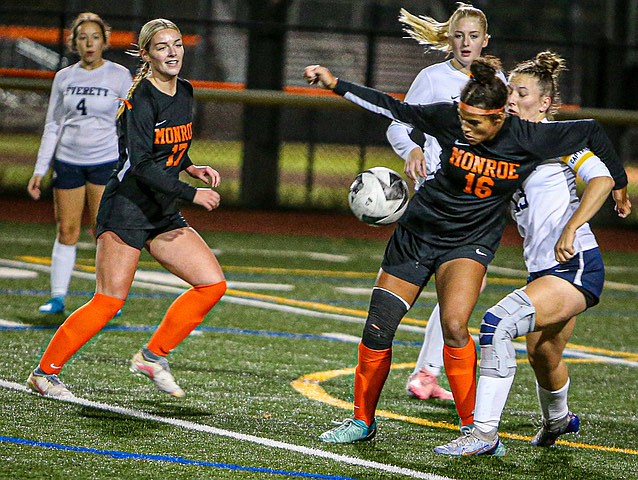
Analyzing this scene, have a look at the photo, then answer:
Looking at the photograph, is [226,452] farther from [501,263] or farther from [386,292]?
[501,263]

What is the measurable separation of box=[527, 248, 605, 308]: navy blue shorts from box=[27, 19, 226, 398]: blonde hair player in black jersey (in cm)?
184

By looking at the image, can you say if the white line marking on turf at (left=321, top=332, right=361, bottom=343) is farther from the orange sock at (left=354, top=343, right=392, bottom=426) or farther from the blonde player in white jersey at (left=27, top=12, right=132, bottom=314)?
the orange sock at (left=354, top=343, right=392, bottom=426)

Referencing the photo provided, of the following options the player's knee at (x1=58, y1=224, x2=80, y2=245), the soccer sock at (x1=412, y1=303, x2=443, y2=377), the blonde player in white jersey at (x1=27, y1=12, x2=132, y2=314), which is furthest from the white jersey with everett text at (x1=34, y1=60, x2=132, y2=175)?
the soccer sock at (x1=412, y1=303, x2=443, y2=377)

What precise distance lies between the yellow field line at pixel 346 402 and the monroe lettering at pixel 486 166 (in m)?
1.38

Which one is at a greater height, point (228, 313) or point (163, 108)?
point (163, 108)

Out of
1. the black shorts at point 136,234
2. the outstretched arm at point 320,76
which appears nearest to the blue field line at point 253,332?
the black shorts at point 136,234

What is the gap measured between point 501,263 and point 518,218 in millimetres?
7739

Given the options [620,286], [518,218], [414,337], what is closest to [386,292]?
[518,218]

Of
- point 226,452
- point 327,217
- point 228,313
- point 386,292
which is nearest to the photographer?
point 226,452

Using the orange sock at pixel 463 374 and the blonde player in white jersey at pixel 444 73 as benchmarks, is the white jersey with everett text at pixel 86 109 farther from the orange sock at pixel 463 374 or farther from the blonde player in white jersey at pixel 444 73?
the orange sock at pixel 463 374

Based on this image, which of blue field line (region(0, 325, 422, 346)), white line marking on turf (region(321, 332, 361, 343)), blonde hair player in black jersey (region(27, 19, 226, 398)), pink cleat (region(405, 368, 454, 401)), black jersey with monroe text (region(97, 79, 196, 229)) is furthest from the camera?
white line marking on turf (region(321, 332, 361, 343))

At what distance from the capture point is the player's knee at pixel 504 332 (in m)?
5.26

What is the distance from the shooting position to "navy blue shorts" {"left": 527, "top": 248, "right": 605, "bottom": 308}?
5402 millimetres

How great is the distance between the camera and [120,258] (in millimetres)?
6004
